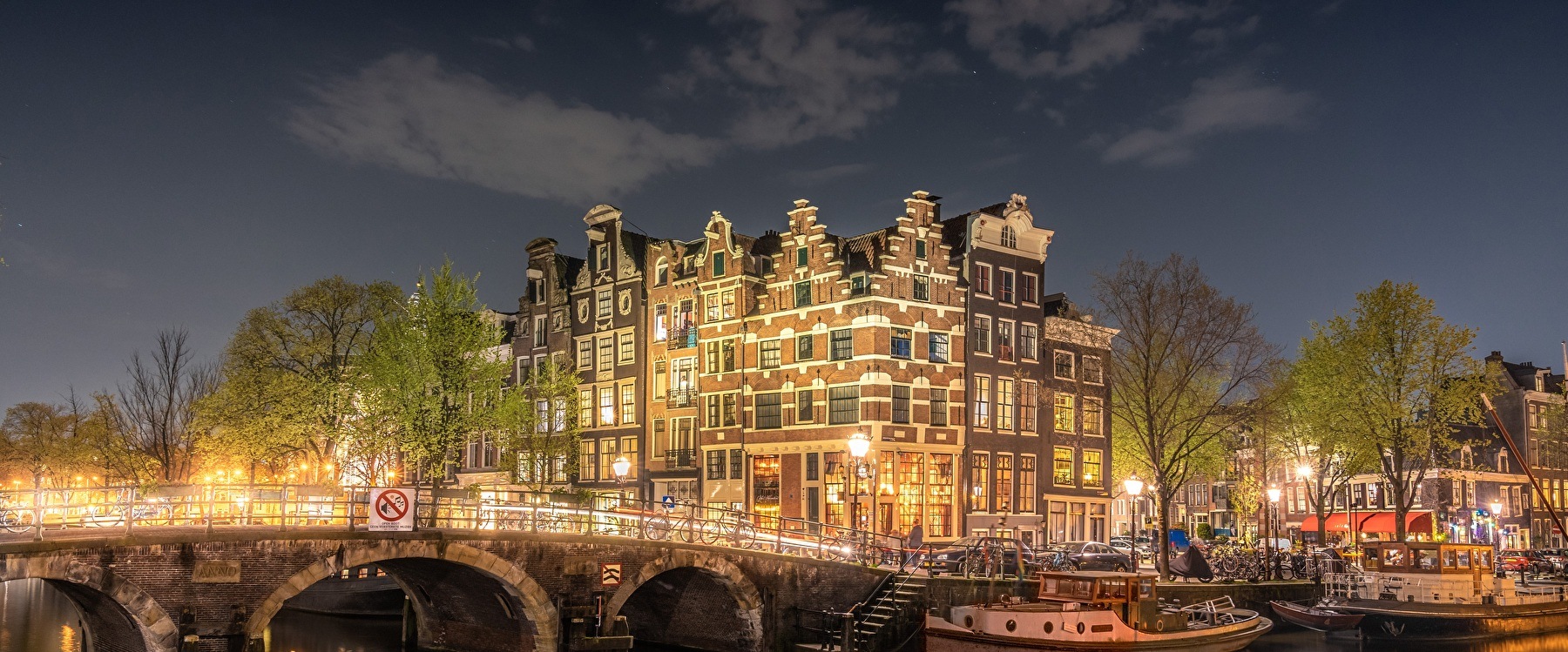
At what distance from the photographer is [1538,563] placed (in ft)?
185

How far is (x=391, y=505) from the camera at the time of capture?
3022 cm

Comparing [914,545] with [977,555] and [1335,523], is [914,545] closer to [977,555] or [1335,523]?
[977,555]

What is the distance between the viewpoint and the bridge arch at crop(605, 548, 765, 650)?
3462 cm

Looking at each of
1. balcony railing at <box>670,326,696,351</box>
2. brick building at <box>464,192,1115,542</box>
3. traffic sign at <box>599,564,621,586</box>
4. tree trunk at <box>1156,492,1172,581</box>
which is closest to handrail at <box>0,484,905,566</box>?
traffic sign at <box>599,564,621,586</box>

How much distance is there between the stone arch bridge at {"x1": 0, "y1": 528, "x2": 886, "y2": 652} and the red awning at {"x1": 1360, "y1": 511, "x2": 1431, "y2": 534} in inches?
1438

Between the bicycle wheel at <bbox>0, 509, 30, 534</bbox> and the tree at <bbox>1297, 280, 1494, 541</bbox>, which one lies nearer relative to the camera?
the bicycle wheel at <bbox>0, 509, 30, 534</bbox>

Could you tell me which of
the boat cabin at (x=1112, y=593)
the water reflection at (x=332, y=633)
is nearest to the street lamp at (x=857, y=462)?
the boat cabin at (x=1112, y=593)

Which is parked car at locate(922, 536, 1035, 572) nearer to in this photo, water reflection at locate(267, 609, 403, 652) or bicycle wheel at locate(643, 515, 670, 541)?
bicycle wheel at locate(643, 515, 670, 541)

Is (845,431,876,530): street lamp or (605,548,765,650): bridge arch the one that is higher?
(845,431,876,530): street lamp

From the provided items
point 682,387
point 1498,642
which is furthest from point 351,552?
point 1498,642

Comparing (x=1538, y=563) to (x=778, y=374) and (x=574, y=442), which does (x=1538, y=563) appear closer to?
(x=778, y=374)

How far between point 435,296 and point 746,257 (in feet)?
48.3

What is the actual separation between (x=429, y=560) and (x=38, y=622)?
1023 inches

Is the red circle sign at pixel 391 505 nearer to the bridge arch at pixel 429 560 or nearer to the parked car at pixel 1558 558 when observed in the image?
the bridge arch at pixel 429 560
